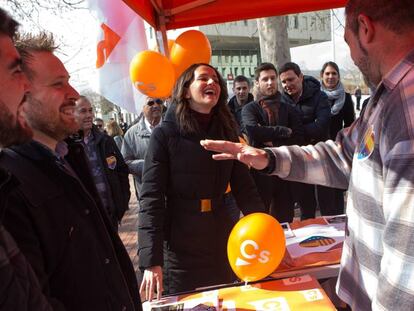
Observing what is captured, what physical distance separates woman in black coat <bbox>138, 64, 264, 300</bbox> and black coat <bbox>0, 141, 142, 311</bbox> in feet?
2.63

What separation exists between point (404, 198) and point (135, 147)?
3635 millimetres

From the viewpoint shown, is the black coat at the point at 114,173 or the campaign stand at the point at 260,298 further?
the black coat at the point at 114,173

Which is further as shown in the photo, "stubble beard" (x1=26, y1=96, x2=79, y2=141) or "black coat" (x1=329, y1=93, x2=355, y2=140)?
"black coat" (x1=329, y1=93, x2=355, y2=140)

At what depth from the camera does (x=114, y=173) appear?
3615 mm

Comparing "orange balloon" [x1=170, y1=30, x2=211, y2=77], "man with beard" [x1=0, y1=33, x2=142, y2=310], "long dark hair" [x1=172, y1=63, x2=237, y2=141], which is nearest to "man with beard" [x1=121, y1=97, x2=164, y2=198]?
"orange balloon" [x1=170, y1=30, x2=211, y2=77]

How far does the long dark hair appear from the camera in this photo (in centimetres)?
222

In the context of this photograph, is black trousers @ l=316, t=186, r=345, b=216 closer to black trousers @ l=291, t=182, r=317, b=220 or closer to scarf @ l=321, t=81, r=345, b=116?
black trousers @ l=291, t=182, r=317, b=220

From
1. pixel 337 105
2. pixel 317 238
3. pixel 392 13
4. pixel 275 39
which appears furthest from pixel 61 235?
pixel 275 39

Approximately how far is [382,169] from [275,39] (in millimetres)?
6078

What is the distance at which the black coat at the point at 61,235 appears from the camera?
109cm

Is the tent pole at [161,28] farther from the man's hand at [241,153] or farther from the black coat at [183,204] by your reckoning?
the man's hand at [241,153]

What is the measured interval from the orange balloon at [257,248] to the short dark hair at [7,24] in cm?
123

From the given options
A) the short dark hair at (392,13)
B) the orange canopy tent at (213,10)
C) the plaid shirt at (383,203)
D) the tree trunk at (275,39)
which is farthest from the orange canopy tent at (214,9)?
the tree trunk at (275,39)

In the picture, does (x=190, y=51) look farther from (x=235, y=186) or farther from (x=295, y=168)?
(x=295, y=168)
